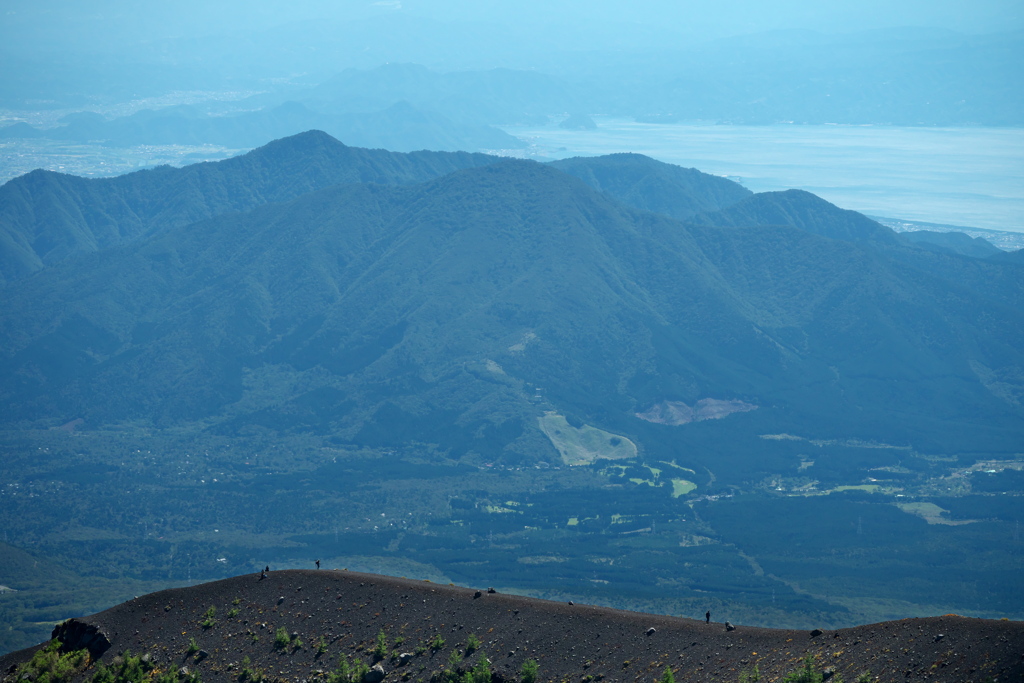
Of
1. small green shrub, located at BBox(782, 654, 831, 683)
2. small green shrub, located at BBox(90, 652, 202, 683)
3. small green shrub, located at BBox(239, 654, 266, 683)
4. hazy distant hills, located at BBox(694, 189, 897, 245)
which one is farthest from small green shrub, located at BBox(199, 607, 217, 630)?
hazy distant hills, located at BBox(694, 189, 897, 245)

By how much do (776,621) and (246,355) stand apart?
72415 mm

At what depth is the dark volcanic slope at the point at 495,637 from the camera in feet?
118

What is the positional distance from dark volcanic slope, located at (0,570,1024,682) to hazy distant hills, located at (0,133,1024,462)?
62551 mm

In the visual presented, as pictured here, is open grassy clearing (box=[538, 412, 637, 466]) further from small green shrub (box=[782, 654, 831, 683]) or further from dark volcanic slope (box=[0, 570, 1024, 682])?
small green shrub (box=[782, 654, 831, 683])

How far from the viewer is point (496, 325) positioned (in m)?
127

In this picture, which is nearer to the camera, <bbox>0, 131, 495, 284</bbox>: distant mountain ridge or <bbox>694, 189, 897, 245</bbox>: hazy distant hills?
<bbox>0, 131, 495, 284</bbox>: distant mountain ridge

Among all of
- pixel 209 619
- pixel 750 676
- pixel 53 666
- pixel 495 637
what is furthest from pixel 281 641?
pixel 750 676

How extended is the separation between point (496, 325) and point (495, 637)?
8599 cm

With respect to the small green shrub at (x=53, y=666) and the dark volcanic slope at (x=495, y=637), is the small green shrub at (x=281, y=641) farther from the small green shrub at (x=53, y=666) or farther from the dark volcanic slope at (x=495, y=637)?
the small green shrub at (x=53, y=666)

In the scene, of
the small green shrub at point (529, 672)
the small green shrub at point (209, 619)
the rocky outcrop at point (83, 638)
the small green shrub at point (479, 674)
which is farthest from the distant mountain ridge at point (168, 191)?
the small green shrub at point (529, 672)

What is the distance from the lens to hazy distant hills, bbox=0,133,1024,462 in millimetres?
118688

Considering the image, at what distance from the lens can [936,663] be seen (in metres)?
34.9

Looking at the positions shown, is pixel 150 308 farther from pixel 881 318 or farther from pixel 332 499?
pixel 881 318

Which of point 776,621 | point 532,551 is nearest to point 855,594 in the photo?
point 776,621
